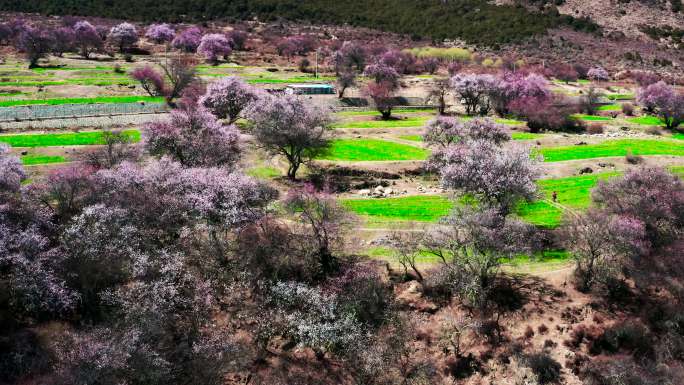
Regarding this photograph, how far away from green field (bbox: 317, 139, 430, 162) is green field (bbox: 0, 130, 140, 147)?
1157 inches

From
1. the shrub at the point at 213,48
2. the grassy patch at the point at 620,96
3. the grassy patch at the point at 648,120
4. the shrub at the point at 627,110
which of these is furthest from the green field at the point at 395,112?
the grassy patch at the point at 620,96

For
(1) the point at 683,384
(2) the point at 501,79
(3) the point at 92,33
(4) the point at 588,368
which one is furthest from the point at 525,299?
(3) the point at 92,33

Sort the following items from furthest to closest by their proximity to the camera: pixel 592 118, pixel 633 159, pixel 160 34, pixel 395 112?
1. pixel 160 34
2. pixel 395 112
3. pixel 592 118
4. pixel 633 159

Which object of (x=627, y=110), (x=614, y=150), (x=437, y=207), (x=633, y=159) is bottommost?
(x=437, y=207)

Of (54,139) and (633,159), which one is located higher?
(633,159)

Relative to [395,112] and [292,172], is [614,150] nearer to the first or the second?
[395,112]

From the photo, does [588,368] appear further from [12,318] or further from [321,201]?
[12,318]

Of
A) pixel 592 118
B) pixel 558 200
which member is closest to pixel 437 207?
pixel 558 200

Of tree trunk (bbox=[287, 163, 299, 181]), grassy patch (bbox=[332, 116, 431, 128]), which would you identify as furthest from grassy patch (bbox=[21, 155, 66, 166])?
grassy patch (bbox=[332, 116, 431, 128])

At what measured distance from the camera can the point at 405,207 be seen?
63.1 metres

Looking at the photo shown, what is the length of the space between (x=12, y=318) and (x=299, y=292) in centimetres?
2175

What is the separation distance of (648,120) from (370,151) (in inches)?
2546

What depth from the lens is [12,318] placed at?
41.2m

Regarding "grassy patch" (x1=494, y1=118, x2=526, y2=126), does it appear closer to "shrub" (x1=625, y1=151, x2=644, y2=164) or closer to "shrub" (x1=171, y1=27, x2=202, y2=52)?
"shrub" (x1=625, y1=151, x2=644, y2=164)
